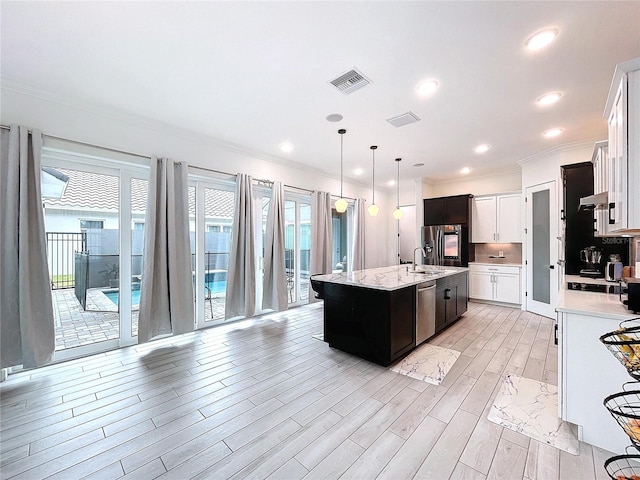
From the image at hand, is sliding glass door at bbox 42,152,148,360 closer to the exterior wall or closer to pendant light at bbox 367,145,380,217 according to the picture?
the exterior wall

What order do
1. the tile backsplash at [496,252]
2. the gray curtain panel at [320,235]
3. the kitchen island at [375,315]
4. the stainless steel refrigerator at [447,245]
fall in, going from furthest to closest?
the stainless steel refrigerator at [447,245] < the tile backsplash at [496,252] < the gray curtain panel at [320,235] < the kitchen island at [375,315]

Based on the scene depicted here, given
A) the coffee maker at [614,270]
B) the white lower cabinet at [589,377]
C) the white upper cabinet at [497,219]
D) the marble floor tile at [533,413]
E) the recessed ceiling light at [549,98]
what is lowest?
the marble floor tile at [533,413]

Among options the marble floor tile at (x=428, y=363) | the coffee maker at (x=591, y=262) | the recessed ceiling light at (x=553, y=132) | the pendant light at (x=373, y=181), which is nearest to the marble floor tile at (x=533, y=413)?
the marble floor tile at (x=428, y=363)

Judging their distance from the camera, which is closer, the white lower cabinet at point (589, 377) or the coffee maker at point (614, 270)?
the white lower cabinet at point (589, 377)

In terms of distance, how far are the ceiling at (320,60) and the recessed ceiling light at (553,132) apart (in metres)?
0.10

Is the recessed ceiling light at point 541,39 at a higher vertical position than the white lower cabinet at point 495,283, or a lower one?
higher

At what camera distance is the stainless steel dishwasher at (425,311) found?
3.31 meters

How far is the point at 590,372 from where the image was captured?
180 centimetres

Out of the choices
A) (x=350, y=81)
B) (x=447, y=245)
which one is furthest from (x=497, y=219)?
(x=350, y=81)

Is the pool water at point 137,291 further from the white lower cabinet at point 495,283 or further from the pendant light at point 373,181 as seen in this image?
the white lower cabinet at point 495,283

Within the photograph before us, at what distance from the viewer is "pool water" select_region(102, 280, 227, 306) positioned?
3.43m

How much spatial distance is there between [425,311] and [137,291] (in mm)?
3915

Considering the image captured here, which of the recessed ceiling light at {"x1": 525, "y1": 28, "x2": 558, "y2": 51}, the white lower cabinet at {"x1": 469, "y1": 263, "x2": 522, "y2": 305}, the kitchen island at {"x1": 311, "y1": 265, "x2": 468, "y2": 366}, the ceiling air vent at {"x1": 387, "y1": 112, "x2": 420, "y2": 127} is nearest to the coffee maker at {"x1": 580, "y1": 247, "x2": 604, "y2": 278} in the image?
the kitchen island at {"x1": 311, "y1": 265, "x2": 468, "y2": 366}

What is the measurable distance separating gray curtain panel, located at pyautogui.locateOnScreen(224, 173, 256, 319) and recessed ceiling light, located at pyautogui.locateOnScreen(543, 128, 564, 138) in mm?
4459
